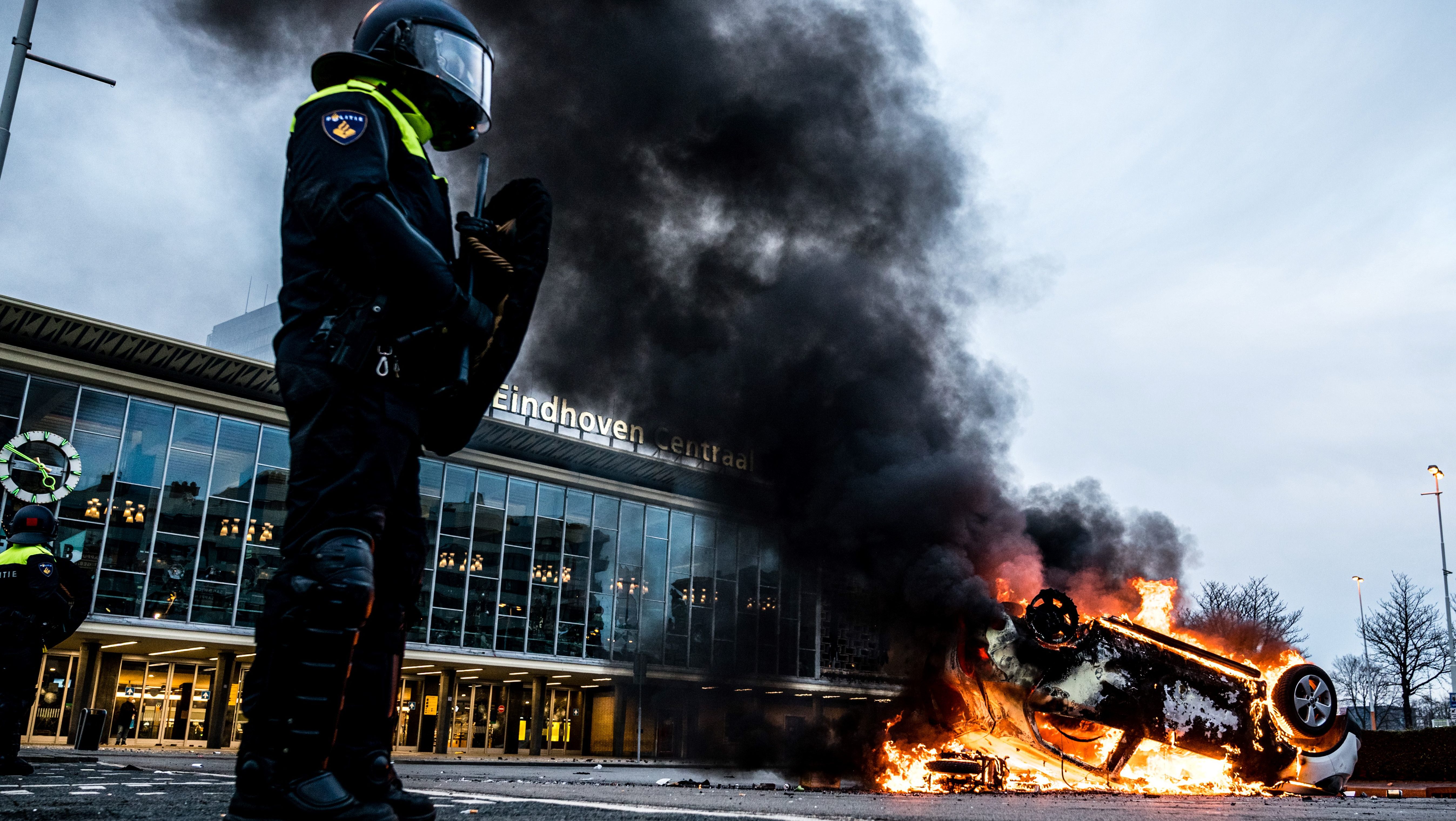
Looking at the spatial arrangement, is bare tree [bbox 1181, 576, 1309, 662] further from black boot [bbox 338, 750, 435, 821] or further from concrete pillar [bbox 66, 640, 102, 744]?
concrete pillar [bbox 66, 640, 102, 744]

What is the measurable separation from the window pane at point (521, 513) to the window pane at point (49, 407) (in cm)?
1198

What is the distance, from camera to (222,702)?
1043 inches

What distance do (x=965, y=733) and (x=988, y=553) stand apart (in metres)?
3.21

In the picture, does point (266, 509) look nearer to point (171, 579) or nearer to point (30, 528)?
point (171, 579)

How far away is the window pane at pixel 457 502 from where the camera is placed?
2939cm

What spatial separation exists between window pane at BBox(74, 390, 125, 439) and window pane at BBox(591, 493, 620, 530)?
14244 millimetres

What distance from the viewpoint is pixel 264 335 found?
110 m

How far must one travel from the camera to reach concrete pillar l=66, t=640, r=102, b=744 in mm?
A: 24562

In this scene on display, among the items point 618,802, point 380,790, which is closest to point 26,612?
point 618,802

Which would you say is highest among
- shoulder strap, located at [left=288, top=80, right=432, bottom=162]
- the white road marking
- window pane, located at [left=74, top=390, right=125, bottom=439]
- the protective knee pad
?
window pane, located at [left=74, top=390, right=125, bottom=439]

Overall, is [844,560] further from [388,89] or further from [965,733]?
[388,89]

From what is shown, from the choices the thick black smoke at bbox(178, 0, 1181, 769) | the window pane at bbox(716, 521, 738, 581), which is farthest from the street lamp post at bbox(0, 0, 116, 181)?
the window pane at bbox(716, 521, 738, 581)

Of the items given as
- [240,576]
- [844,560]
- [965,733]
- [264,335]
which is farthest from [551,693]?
[264,335]

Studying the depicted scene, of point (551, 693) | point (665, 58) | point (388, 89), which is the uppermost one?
point (665, 58)
